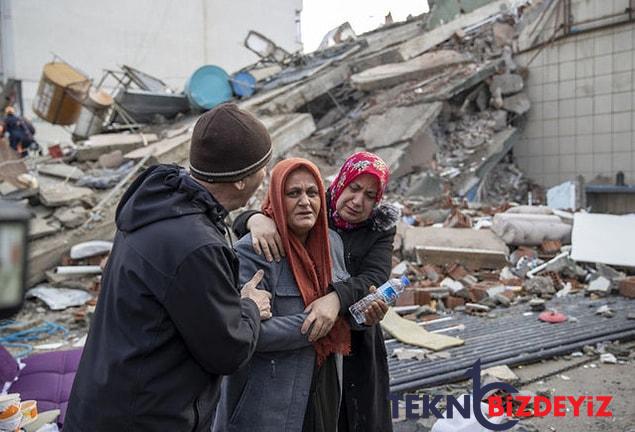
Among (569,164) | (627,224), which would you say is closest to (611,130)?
(569,164)

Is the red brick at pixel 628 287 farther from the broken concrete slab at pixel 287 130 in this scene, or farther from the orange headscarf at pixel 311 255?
the broken concrete slab at pixel 287 130

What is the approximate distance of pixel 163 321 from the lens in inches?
49.2

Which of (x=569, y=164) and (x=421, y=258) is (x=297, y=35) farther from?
(x=421, y=258)

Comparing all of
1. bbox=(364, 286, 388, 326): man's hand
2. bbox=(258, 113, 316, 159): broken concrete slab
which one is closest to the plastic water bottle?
bbox=(364, 286, 388, 326): man's hand

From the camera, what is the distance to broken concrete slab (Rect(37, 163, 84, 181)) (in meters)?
8.67

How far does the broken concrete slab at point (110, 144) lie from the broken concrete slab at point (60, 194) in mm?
1651

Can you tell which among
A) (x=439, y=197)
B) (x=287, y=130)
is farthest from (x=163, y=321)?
(x=287, y=130)

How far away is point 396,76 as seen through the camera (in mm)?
11117

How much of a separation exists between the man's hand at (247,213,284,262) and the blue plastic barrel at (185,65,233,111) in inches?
435

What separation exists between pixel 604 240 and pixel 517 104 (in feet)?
15.4

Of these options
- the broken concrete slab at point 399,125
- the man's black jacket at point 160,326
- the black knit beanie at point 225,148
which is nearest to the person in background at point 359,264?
the black knit beanie at point 225,148

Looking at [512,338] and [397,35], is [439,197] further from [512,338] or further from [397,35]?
[397,35]

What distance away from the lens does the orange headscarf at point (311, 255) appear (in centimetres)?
185

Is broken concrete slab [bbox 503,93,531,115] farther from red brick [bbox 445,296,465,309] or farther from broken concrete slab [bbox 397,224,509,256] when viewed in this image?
red brick [bbox 445,296,465,309]
